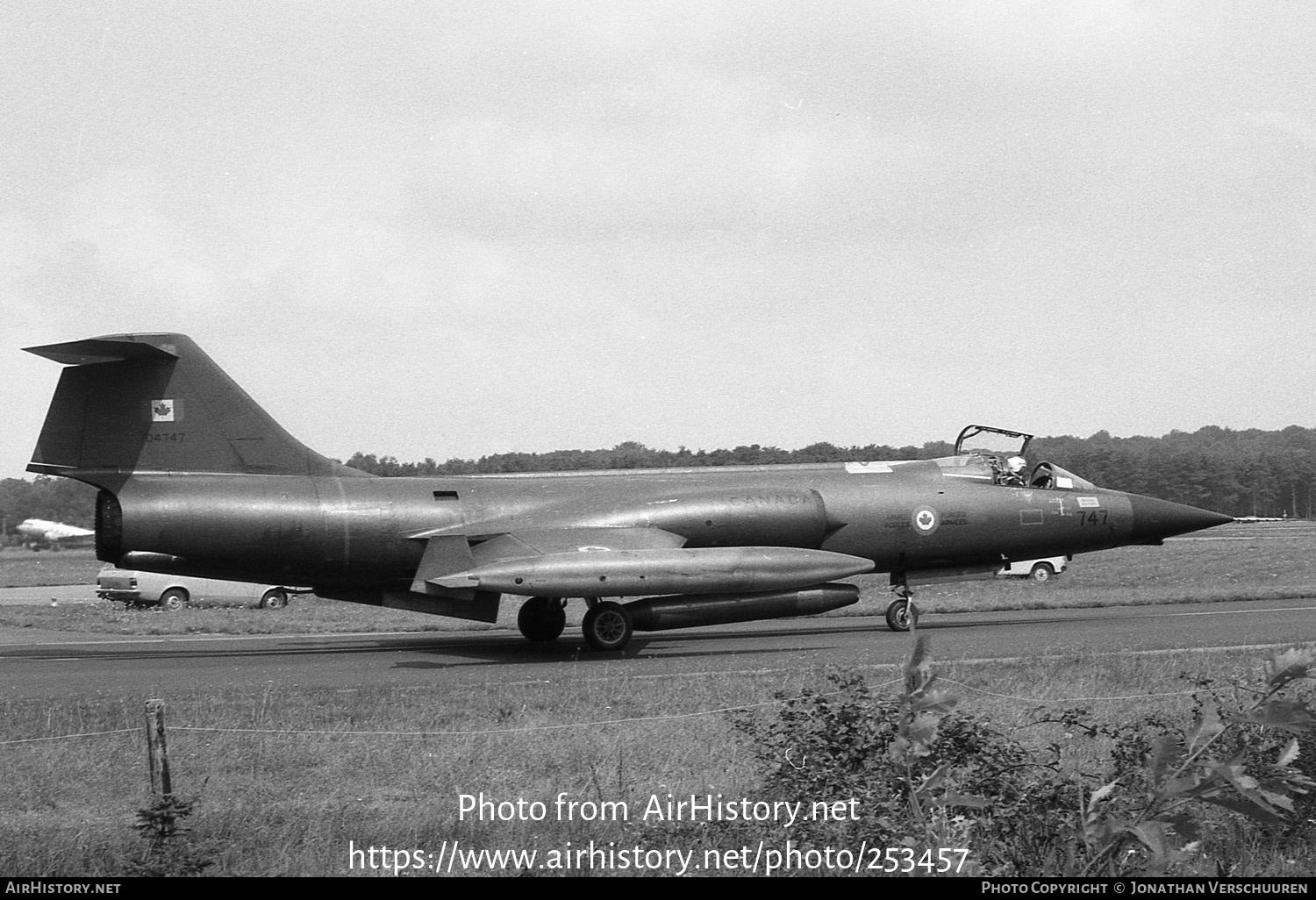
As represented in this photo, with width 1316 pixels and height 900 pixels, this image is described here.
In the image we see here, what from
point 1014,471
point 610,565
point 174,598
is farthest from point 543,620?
point 174,598

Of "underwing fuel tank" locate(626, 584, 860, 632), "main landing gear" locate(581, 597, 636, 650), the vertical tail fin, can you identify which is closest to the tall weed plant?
"underwing fuel tank" locate(626, 584, 860, 632)

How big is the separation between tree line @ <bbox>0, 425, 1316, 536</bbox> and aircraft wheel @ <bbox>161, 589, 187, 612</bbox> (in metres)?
2.90

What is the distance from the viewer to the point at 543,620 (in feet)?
64.5

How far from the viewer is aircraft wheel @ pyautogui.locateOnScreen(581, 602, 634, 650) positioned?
1783 centimetres

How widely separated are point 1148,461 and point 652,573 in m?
18.4

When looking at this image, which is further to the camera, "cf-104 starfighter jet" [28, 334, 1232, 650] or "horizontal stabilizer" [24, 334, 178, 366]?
"cf-104 starfighter jet" [28, 334, 1232, 650]

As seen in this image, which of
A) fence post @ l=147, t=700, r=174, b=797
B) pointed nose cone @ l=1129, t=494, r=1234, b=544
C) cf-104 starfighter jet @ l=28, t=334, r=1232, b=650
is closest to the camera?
fence post @ l=147, t=700, r=174, b=797

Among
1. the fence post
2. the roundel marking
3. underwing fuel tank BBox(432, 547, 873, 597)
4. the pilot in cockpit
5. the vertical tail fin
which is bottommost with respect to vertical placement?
the fence post

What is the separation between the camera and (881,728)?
29.7ft

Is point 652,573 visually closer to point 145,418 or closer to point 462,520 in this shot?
point 462,520

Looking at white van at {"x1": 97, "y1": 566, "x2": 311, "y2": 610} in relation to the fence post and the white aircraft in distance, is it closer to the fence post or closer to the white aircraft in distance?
the fence post

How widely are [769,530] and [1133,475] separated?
1398cm

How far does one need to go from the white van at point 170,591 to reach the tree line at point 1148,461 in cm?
194
